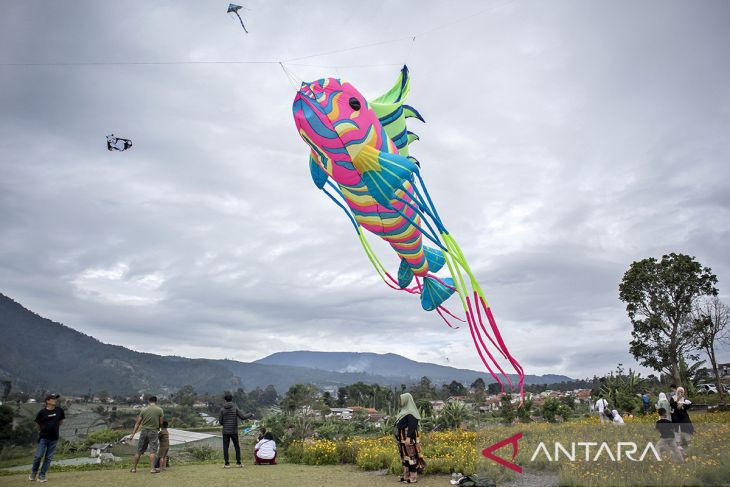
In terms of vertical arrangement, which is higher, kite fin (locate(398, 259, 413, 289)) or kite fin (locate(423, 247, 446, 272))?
kite fin (locate(423, 247, 446, 272))

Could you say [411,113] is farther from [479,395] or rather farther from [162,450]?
[479,395]

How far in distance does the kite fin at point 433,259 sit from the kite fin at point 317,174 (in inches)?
100

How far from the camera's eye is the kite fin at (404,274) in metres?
10.1

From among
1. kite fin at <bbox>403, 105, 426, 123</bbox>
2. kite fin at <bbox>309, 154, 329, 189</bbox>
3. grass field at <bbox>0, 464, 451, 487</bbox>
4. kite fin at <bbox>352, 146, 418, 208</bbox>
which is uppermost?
kite fin at <bbox>403, 105, 426, 123</bbox>

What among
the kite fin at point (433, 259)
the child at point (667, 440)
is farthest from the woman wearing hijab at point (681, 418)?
the kite fin at point (433, 259)

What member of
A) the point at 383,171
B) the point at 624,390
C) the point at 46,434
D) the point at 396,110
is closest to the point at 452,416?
the point at 624,390

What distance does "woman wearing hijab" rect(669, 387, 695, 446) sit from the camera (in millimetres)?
8445

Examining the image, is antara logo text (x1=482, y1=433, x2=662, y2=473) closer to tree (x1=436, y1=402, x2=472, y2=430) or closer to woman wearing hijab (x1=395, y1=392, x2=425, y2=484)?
woman wearing hijab (x1=395, y1=392, x2=425, y2=484)

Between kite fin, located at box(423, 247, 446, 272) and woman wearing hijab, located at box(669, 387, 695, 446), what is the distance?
5.05 meters

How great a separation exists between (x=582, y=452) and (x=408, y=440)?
114 inches

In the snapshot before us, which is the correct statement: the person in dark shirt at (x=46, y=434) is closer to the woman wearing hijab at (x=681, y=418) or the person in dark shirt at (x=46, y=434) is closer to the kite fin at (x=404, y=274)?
the kite fin at (x=404, y=274)

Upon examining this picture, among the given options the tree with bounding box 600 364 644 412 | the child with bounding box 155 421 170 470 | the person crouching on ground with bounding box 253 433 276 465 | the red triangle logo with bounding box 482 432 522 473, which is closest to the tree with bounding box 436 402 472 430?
the tree with bounding box 600 364 644 412

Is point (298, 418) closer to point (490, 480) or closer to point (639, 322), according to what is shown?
point (490, 480)

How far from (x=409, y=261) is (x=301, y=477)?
177 inches
